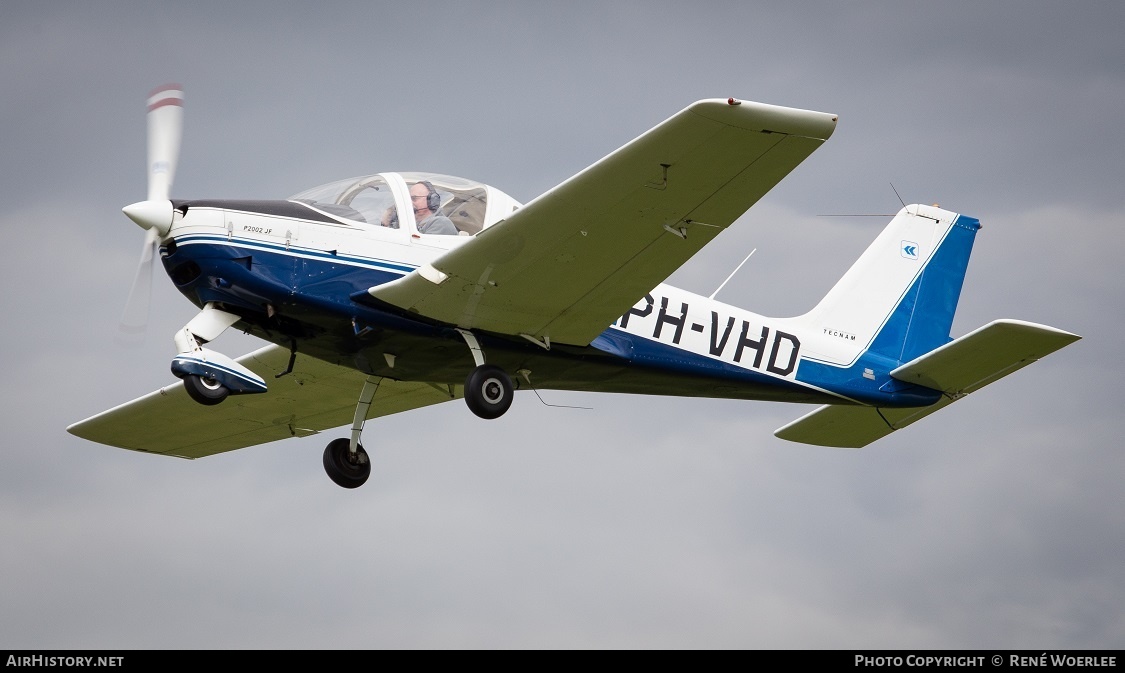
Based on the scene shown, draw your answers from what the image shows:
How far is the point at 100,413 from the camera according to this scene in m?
15.7

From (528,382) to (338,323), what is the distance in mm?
2197

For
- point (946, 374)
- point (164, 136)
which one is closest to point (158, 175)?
point (164, 136)

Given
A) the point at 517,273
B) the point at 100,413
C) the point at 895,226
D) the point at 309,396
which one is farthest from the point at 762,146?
the point at 100,413

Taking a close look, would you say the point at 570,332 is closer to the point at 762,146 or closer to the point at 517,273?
the point at 517,273

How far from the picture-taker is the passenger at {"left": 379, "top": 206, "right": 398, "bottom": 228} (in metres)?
12.4

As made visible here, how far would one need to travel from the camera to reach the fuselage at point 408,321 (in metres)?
11.9

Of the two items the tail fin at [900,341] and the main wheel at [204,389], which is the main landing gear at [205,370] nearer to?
the main wheel at [204,389]

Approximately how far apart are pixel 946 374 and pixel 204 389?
732 centimetres

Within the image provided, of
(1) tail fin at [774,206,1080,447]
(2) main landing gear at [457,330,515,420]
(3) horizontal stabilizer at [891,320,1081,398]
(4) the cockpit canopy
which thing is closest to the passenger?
(4) the cockpit canopy

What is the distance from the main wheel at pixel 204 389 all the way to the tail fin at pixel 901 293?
6244 millimetres

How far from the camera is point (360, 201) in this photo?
12406 mm

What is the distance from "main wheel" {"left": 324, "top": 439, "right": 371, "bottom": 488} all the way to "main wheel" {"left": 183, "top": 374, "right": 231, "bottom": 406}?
2489 millimetres

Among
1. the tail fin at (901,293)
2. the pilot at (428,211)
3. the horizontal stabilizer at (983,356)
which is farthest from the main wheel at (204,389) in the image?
the horizontal stabilizer at (983,356)

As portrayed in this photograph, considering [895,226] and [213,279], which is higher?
[895,226]
